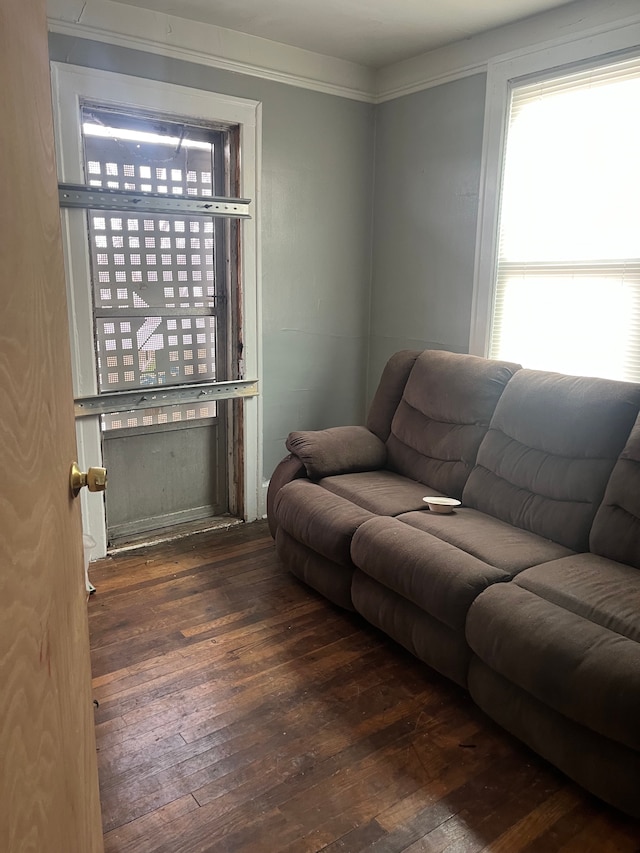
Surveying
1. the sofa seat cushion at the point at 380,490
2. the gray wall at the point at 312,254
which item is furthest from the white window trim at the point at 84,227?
the sofa seat cushion at the point at 380,490

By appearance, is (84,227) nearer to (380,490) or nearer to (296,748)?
(380,490)

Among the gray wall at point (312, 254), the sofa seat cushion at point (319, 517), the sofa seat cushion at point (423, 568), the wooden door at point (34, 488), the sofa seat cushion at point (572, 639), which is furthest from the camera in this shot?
the gray wall at point (312, 254)

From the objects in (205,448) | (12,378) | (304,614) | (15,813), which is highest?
(12,378)

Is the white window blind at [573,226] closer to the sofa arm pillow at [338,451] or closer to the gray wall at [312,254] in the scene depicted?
the sofa arm pillow at [338,451]

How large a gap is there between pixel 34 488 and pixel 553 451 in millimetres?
2066

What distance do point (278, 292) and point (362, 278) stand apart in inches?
24.5

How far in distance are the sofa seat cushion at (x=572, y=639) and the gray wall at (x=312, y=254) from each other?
1.95 meters

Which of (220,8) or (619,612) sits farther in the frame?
(220,8)

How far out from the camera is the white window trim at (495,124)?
2.58 meters

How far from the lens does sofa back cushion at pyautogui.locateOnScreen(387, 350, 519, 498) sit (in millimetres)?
2807

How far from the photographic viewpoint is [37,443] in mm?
875

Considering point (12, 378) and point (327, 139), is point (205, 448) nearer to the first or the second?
point (327, 139)

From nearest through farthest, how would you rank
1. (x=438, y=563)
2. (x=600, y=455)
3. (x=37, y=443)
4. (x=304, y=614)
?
(x=37, y=443), (x=438, y=563), (x=600, y=455), (x=304, y=614)

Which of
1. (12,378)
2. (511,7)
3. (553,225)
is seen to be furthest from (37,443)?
(511,7)
